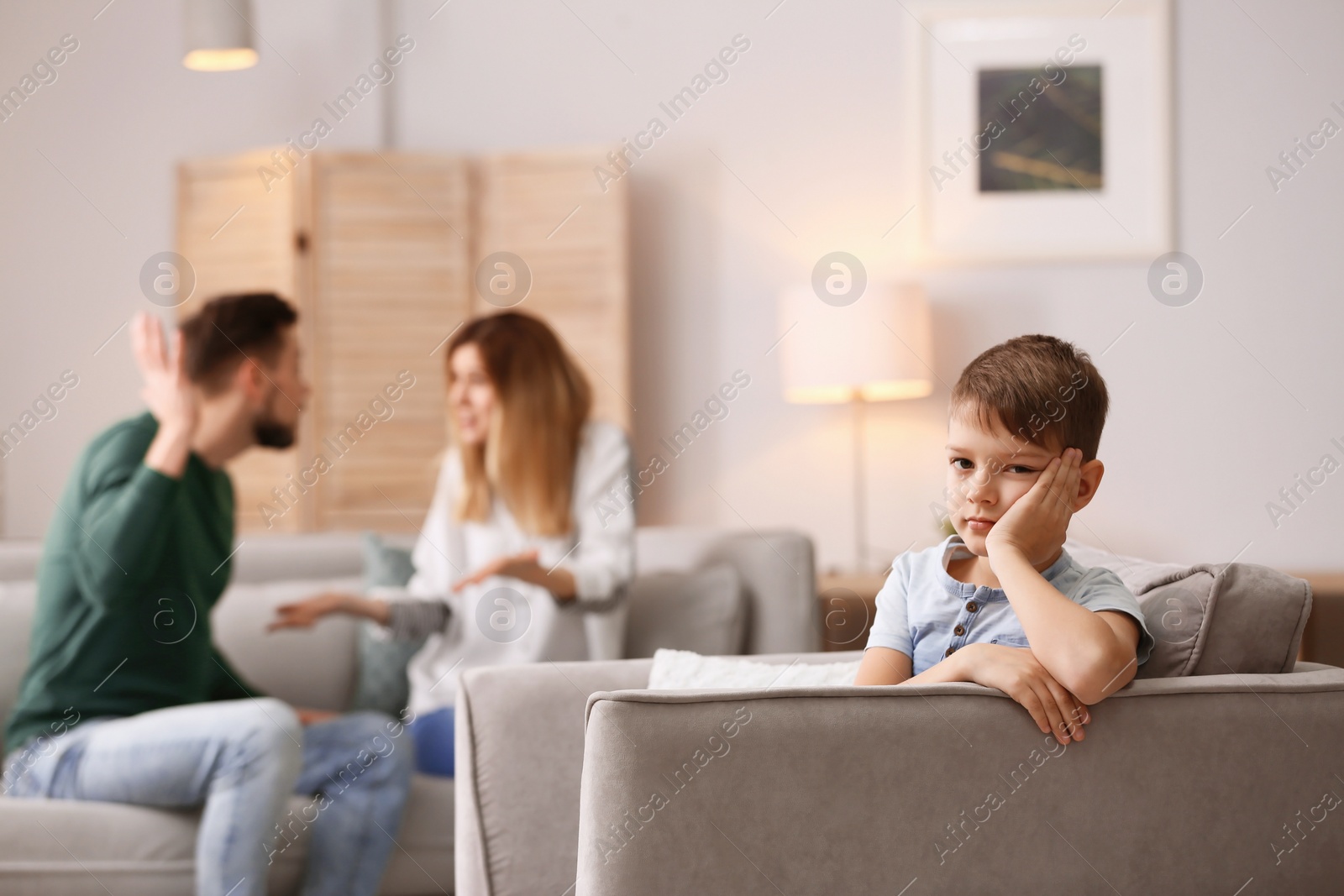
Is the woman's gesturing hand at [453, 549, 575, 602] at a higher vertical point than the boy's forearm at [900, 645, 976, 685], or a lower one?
lower

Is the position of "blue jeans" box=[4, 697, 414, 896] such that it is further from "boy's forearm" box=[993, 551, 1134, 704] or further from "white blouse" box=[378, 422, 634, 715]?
"boy's forearm" box=[993, 551, 1134, 704]

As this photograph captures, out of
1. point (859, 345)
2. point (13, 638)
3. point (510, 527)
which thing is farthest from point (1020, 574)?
point (859, 345)

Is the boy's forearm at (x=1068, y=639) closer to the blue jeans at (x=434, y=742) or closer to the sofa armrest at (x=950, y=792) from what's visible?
the sofa armrest at (x=950, y=792)

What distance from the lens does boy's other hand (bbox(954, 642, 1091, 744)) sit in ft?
3.22

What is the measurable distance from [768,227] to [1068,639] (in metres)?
2.72

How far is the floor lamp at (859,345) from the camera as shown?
3.13 metres

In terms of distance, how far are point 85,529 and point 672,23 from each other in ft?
7.89

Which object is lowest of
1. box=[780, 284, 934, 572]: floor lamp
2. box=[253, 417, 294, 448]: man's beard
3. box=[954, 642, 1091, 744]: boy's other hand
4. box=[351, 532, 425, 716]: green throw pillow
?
box=[351, 532, 425, 716]: green throw pillow

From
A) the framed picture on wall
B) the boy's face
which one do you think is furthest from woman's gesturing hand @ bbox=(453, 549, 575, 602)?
the framed picture on wall

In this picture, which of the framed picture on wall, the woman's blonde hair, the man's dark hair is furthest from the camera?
the framed picture on wall

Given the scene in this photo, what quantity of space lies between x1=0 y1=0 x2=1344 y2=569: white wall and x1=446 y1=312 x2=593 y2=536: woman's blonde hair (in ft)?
4.11

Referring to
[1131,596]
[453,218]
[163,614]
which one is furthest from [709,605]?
[453,218]

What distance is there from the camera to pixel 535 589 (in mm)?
2207

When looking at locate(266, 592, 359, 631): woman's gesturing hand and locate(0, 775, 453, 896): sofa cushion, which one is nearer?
locate(0, 775, 453, 896): sofa cushion
